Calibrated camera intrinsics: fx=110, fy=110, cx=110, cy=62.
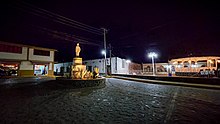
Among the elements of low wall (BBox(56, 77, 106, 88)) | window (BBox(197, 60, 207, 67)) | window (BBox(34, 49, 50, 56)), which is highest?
window (BBox(34, 49, 50, 56))

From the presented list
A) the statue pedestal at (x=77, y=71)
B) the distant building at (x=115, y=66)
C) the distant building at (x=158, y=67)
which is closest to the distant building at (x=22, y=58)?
the distant building at (x=115, y=66)

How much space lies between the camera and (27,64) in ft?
72.1

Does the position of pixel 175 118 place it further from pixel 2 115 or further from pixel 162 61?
pixel 162 61

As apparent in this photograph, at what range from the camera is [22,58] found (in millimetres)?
21125

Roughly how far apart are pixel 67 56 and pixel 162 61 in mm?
34421

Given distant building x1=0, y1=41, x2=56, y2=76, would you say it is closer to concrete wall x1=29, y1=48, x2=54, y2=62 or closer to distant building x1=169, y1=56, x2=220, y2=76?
concrete wall x1=29, y1=48, x2=54, y2=62

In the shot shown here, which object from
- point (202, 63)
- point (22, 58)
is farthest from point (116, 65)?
point (22, 58)

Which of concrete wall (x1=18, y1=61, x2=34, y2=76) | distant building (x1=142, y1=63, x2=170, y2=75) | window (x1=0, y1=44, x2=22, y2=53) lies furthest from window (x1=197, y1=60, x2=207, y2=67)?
window (x1=0, y1=44, x2=22, y2=53)

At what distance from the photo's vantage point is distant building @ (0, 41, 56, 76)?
64.2ft

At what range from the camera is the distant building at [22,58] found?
19.6 meters

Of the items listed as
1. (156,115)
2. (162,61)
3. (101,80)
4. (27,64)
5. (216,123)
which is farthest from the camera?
(162,61)

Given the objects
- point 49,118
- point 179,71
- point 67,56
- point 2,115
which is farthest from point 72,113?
point 67,56

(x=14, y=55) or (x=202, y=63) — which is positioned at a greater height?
(x=14, y=55)

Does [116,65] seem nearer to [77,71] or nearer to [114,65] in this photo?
[114,65]
